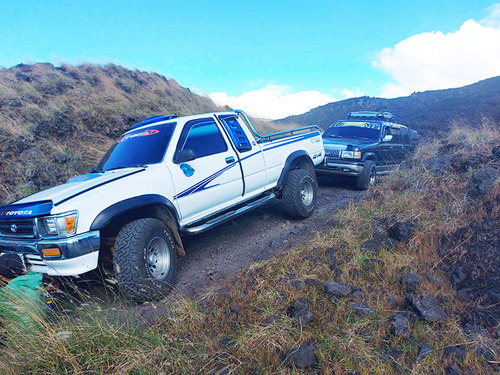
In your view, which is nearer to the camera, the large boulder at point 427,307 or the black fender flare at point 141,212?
the large boulder at point 427,307

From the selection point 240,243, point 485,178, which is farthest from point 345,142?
point 240,243

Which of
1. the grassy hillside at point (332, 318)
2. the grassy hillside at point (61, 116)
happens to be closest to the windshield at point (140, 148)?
A: the grassy hillside at point (332, 318)

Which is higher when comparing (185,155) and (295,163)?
(185,155)

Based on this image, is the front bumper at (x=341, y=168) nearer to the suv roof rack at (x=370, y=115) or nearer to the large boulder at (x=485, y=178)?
the large boulder at (x=485, y=178)

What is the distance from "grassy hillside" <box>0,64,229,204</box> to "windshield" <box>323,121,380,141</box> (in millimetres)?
6494

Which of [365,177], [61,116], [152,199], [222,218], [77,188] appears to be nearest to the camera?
[77,188]

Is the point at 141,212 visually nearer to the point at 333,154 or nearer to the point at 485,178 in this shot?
the point at 485,178

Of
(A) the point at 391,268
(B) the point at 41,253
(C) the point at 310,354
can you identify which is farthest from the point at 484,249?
(B) the point at 41,253

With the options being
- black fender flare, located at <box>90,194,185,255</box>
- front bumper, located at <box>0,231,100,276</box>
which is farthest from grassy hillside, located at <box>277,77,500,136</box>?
front bumper, located at <box>0,231,100,276</box>

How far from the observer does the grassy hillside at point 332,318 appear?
98.5 inches

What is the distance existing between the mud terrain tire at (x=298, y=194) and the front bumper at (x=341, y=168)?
82.2 inches

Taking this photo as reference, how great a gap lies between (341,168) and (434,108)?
23.1 meters

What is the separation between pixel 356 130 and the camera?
382 inches

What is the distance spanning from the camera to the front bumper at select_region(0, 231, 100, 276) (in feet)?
10.7
